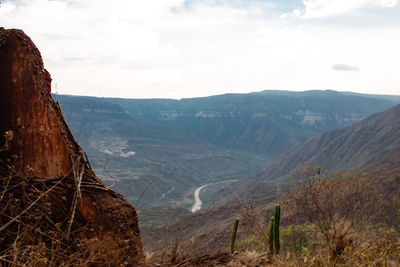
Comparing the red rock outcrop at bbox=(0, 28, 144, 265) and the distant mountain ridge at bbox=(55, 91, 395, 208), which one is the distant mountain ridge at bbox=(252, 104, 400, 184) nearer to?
the distant mountain ridge at bbox=(55, 91, 395, 208)

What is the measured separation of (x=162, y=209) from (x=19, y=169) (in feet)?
206

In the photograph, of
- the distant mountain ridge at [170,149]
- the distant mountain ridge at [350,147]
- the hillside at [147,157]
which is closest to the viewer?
the distant mountain ridge at [350,147]

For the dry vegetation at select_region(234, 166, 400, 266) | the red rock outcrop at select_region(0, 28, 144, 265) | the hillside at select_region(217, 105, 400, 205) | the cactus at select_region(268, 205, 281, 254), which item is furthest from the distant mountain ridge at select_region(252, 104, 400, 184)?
the red rock outcrop at select_region(0, 28, 144, 265)

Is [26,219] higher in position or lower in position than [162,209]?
higher

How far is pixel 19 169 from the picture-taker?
3326mm

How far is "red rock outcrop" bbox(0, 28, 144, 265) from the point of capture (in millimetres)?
3359

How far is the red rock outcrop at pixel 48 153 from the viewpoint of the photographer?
336cm

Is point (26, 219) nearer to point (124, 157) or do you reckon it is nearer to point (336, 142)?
point (336, 142)

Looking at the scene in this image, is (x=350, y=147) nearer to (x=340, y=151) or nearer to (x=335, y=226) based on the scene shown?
(x=340, y=151)

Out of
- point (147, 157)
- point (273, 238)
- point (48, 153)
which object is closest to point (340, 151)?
point (147, 157)

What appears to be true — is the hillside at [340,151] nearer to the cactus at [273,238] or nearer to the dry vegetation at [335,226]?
the dry vegetation at [335,226]

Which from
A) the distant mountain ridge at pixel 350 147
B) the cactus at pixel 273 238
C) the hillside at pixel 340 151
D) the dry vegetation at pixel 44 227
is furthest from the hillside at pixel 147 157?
the dry vegetation at pixel 44 227

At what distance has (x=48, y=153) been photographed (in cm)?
351

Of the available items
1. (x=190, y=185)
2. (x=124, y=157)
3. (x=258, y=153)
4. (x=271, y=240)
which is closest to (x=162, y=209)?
(x=190, y=185)
